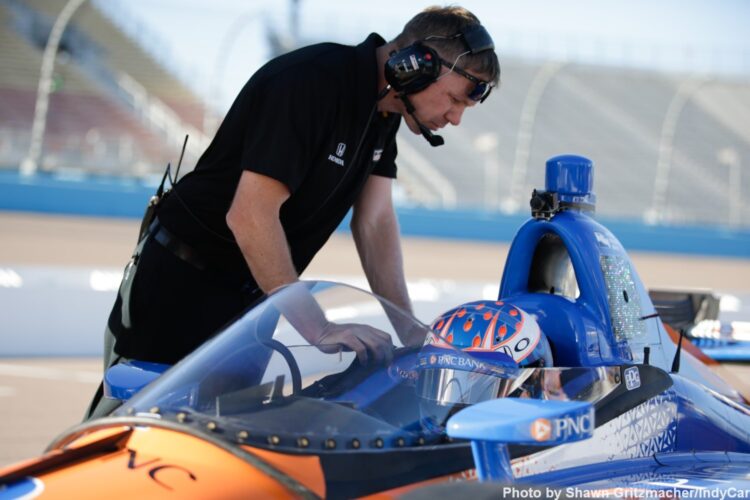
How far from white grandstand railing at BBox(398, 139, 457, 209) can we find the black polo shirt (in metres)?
18.0

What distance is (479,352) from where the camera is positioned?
95.0 inches

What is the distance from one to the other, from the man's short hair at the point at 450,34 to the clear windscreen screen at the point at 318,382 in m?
0.93

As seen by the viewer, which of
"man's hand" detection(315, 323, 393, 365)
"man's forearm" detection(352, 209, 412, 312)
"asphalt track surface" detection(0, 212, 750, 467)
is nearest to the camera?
"man's hand" detection(315, 323, 393, 365)

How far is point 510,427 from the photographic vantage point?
5.58 ft

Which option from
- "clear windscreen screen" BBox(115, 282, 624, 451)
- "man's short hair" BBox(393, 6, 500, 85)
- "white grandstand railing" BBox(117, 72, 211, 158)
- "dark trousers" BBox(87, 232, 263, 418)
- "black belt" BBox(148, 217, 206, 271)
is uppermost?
"white grandstand railing" BBox(117, 72, 211, 158)

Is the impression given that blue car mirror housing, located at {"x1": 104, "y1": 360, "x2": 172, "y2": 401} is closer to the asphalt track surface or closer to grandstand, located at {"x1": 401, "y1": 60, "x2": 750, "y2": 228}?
the asphalt track surface

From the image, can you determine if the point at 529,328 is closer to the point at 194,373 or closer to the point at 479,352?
the point at 479,352

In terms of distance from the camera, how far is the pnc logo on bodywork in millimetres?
1717

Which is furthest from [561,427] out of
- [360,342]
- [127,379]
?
[127,379]

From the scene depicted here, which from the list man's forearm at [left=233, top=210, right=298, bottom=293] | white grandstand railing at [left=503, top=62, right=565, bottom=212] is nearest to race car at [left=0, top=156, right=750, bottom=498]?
man's forearm at [left=233, top=210, right=298, bottom=293]

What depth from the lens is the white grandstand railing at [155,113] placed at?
22.0 metres

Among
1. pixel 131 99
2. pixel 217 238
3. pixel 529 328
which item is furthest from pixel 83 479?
pixel 131 99

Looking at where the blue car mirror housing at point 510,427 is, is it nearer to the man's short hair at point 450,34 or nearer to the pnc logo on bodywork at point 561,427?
the pnc logo on bodywork at point 561,427

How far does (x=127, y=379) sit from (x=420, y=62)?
124 cm
